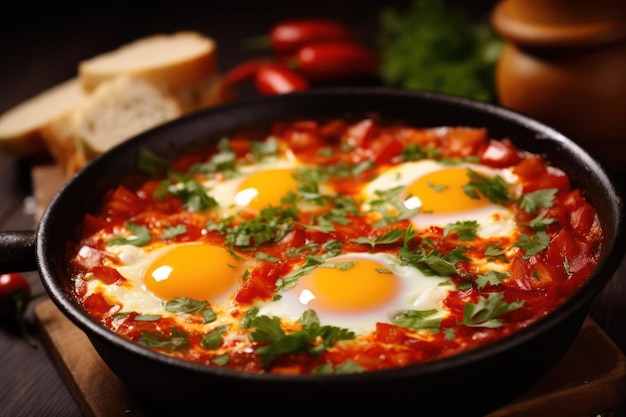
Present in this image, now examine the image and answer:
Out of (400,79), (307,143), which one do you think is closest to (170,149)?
(307,143)

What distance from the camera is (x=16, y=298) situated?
380 centimetres

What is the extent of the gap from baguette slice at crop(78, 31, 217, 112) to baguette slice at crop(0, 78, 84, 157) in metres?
0.20

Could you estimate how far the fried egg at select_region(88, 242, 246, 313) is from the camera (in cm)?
318

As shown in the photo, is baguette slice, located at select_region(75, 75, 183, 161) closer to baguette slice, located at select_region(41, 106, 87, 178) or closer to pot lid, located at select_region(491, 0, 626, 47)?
baguette slice, located at select_region(41, 106, 87, 178)

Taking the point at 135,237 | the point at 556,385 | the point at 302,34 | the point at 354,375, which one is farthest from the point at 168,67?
the point at 354,375

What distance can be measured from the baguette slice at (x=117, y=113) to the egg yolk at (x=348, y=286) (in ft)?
6.76

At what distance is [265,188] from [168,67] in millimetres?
2010

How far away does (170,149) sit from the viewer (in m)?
4.18

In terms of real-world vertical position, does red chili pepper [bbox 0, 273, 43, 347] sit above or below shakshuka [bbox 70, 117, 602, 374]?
below

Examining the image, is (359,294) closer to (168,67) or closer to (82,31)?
(168,67)

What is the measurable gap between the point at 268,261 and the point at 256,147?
41.9 inches

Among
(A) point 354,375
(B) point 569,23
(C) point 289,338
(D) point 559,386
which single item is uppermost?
(B) point 569,23

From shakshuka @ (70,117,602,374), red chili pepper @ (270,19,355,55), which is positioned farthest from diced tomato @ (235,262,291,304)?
red chili pepper @ (270,19,355,55)

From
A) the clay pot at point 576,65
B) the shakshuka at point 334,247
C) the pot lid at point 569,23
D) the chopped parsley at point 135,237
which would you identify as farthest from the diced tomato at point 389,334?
the pot lid at point 569,23
